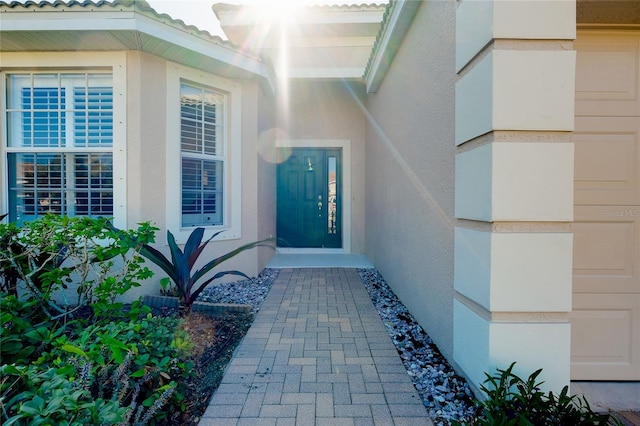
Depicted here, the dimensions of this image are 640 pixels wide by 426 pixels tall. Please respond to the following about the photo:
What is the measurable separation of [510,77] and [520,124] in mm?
243

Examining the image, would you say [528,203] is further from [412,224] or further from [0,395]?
[0,395]

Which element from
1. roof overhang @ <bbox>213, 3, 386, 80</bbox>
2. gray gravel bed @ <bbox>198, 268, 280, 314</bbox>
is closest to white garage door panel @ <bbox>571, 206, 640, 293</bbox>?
gray gravel bed @ <bbox>198, 268, 280, 314</bbox>

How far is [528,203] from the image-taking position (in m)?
1.67

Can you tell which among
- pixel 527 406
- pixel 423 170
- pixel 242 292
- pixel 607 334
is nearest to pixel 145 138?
pixel 242 292

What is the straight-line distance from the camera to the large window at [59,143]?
392cm

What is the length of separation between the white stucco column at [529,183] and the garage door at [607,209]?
0.57 metres

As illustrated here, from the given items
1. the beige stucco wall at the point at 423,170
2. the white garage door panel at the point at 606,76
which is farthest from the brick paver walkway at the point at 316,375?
the white garage door panel at the point at 606,76

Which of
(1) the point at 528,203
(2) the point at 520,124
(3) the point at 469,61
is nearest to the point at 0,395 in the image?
(1) the point at 528,203

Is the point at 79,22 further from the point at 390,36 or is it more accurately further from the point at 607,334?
the point at 607,334

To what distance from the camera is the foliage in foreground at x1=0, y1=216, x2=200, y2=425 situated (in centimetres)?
127

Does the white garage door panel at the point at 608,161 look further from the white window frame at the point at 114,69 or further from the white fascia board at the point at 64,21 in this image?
the white window frame at the point at 114,69

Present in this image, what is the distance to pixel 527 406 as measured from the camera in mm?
1511

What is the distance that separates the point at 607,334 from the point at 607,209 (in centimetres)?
80

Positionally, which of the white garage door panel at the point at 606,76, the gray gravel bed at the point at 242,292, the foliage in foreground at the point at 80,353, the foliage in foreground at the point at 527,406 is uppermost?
the white garage door panel at the point at 606,76
